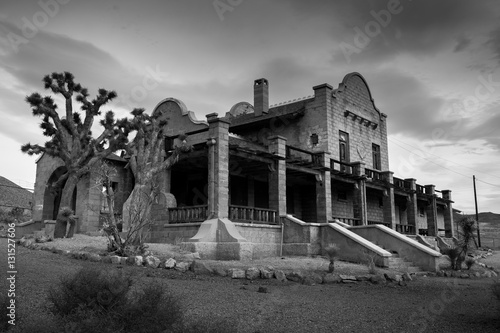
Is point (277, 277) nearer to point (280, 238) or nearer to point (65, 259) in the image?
point (65, 259)

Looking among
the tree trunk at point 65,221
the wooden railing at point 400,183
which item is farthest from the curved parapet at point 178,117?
the wooden railing at point 400,183

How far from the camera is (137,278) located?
31.4 feet

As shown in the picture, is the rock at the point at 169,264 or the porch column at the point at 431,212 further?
the porch column at the point at 431,212

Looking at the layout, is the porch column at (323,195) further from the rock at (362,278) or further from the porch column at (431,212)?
the porch column at (431,212)

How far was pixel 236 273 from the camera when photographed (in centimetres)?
1151

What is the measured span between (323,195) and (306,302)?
47.1 feet

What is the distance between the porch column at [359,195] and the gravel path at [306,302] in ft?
41.7

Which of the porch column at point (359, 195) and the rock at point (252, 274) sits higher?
the porch column at point (359, 195)

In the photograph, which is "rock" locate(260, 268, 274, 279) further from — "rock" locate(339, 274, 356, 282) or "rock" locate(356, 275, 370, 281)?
"rock" locate(356, 275, 370, 281)

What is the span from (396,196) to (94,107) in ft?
73.3

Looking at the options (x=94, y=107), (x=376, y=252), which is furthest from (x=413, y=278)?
(x=94, y=107)

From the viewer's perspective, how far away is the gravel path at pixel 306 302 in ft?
24.0

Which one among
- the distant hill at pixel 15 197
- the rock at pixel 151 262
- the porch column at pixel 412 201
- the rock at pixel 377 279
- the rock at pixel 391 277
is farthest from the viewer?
the distant hill at pixel 15 197

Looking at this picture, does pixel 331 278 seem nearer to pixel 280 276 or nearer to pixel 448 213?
pixel 280 276
